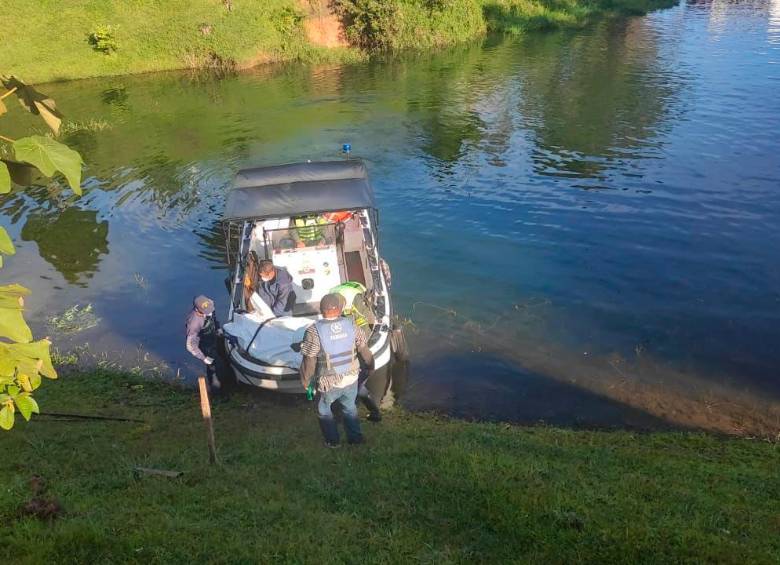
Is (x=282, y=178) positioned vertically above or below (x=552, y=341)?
above

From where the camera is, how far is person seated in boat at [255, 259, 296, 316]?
42.5 ft

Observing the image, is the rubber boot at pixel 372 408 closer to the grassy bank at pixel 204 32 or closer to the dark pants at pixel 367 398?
the dark pants at pixel 367 398

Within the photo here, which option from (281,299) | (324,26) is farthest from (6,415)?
(324,26)

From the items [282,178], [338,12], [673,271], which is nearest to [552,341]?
[673,271]

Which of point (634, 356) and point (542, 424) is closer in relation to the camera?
point (542, 424)

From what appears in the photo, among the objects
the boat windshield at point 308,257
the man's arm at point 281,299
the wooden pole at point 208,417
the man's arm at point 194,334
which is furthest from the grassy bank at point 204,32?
the wooden pole at point 208,417

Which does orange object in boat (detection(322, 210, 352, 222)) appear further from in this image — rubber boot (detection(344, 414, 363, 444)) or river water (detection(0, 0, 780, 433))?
rubber boot (detection(344, 414, 363, 444))

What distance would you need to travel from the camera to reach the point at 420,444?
9242 millimetres

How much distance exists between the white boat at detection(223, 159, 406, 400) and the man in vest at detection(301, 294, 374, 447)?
2175mm

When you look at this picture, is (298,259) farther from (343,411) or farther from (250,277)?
(343,411)

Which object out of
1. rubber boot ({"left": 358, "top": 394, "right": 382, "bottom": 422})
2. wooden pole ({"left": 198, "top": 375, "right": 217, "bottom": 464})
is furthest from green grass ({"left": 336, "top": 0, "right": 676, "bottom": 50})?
wooden pole ({"left": 198, "top": 375, "right": 217, "bottom": 464})

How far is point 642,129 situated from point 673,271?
1324 centimetres

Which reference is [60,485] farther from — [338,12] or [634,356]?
[338,12]

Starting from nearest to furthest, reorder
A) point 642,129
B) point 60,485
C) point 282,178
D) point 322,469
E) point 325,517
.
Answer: point 325,517
point 60,485
point 322,469
point 282,178
point 642,129
